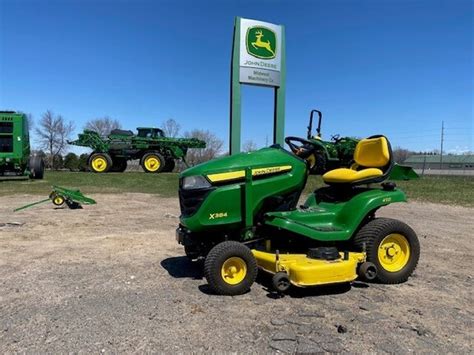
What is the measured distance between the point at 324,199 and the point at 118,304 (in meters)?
2.62

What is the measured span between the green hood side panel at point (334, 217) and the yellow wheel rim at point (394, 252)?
0.39m

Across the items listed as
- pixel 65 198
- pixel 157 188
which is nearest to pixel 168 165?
pixel 157 188

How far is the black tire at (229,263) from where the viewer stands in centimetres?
424

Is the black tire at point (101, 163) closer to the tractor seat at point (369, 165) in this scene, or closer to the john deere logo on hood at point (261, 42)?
the john deere logo on hood at point (261, 42)

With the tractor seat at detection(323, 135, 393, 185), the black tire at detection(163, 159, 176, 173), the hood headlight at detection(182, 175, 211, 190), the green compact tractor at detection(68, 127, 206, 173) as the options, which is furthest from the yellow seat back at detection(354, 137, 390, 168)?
the black tire at detection(163, 159, 176, 173)

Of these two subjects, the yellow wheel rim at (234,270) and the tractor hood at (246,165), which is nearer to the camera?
the yellow wheel rim at (234,270)

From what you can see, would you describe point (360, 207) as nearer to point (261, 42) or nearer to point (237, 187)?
point (237, 187)

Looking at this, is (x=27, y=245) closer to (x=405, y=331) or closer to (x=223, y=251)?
(x=223, y=251)

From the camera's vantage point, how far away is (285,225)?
4559mm

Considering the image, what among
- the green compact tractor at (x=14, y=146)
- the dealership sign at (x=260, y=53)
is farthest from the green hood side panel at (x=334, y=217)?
the green compact tractor at (x=14, y=146)

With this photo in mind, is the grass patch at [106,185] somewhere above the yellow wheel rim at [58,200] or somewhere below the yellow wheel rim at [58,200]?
below

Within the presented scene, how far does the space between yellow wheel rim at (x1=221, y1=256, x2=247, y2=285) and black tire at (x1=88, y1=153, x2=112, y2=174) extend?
22635mm

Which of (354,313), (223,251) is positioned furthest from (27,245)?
(354,313)

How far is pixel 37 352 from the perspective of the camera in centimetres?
306
